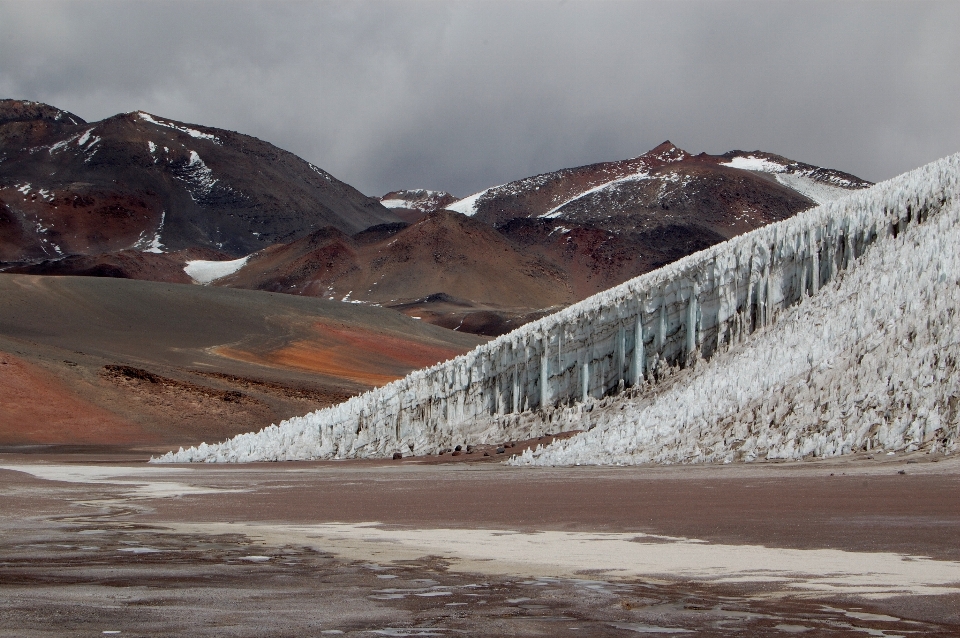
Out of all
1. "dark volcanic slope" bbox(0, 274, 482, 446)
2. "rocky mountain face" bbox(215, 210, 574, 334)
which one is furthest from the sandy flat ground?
"rocky mountain face" bbox(215, 210, 574, 334)

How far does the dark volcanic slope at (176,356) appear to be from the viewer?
139ft

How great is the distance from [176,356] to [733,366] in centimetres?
4648

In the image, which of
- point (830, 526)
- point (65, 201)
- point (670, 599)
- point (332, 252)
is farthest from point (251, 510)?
point (65, 201)

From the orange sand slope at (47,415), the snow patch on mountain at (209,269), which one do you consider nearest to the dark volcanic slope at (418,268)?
the snow patch on mountain at (209,269)

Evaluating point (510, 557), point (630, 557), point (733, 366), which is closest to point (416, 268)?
point (733, 366)

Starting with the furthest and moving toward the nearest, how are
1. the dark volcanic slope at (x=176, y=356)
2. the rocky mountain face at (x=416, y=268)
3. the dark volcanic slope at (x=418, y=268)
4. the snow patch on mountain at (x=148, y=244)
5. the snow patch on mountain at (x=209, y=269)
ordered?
the snow patch on mountain at (x=148, y=244) < the snow patch on mountain at (x=209, y=269) < the dark volcanic slope at (x=418, y=268) < the rocky mountain face at (x=416, y=268) < the dark volcanic slope at (x=176, y=356)

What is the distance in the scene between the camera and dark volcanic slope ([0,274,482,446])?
139ft

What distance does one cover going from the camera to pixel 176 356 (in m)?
62.3

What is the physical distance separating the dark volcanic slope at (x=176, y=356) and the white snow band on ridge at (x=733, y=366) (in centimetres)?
1617

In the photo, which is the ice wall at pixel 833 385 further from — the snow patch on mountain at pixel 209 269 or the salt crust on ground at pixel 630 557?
the snow patch on mountain at pixel 209 269

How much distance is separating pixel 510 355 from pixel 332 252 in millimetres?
136512

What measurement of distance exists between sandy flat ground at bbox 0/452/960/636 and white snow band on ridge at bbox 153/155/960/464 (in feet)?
5.83

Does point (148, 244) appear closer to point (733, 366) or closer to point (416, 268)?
point (416, 268)

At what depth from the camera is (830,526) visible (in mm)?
10219
